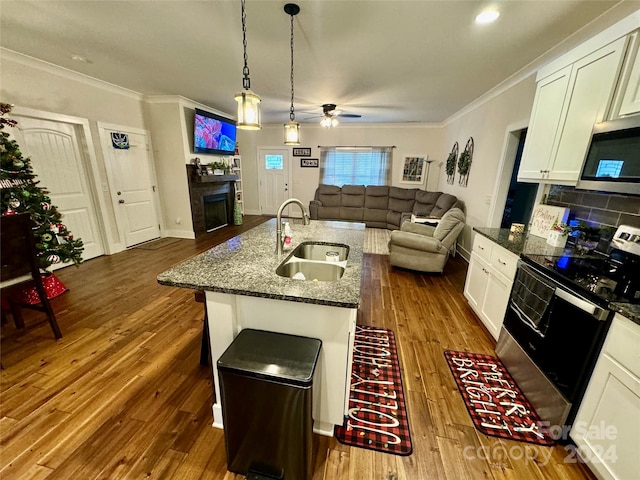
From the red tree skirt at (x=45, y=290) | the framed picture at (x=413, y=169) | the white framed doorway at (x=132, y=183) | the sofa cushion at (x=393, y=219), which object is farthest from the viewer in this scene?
the framed picture at (x=413, y=169)

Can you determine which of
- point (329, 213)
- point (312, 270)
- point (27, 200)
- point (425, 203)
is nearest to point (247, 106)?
point (312, 270)

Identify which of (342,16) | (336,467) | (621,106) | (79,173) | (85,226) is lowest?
(336,467)

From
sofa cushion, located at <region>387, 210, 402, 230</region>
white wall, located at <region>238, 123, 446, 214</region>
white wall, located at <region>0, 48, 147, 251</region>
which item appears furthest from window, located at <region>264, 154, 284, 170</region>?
sofa cushion, located at <region>387, 210, 402, 230</region>

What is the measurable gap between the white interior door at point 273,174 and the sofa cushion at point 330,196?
1237mm

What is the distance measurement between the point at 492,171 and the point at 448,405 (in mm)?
3165

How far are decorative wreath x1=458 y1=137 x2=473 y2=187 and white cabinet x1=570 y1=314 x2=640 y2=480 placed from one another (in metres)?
3.84

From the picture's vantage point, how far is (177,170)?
4.79 m

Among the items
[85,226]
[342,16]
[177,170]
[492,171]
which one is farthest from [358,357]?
[177,170]

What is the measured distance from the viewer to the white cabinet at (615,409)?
1079 millimetres

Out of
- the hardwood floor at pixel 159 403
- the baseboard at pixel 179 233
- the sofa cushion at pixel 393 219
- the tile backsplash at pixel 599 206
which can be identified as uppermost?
the tile backsplash at pixel 599 206

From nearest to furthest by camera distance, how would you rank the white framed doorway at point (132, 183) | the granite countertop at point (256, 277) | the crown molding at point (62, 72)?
the granite countertop at point (256, 277), the crown molding at point (62, 72), the white framed doorway at point (132, 183)

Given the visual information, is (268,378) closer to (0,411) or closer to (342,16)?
(0,411)

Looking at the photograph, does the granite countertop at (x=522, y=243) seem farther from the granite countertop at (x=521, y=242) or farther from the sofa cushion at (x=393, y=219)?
the sofa cushion at (x=393, y=219)

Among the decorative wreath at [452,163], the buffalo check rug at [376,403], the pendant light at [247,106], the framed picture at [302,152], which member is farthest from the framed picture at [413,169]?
the pendant light at [247,106]
